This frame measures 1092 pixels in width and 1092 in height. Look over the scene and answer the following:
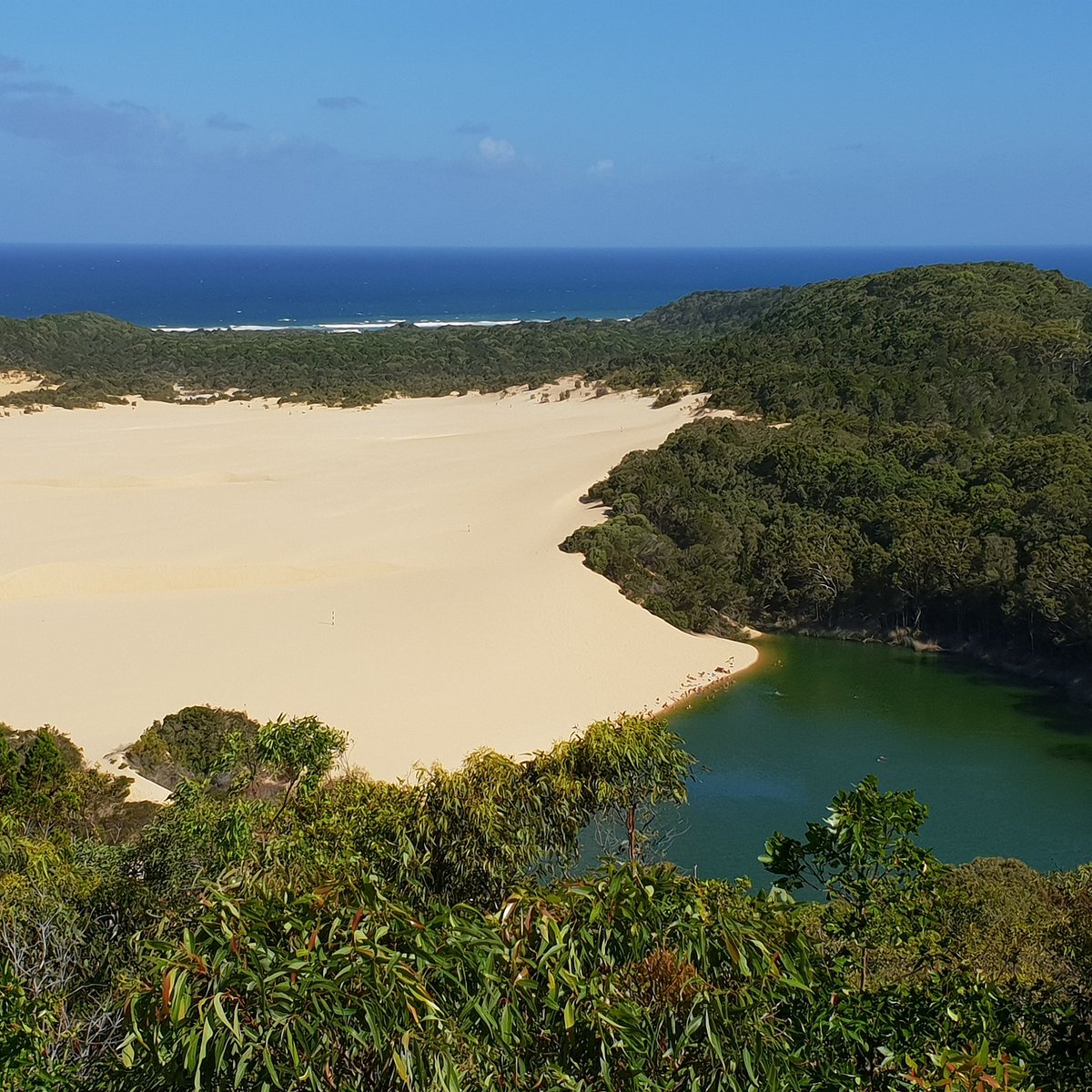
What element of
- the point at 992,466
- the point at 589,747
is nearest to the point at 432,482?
the point at 992,466

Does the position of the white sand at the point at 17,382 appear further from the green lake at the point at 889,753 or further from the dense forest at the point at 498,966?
the dense forest at the point at 498,966

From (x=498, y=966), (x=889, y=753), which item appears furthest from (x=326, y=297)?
(x=498, y=966)

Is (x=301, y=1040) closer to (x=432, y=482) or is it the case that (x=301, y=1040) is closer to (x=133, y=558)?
(x=133, y=558)

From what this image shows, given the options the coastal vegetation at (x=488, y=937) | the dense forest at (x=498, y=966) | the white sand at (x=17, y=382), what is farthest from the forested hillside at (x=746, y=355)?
the dense forest at (x=498, y=966)

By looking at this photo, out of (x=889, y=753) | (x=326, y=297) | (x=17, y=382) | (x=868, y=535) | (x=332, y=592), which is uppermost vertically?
(x=326, y=297)

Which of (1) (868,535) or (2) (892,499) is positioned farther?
(2) (892,499)

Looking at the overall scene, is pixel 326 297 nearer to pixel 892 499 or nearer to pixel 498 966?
pixel 892 499
